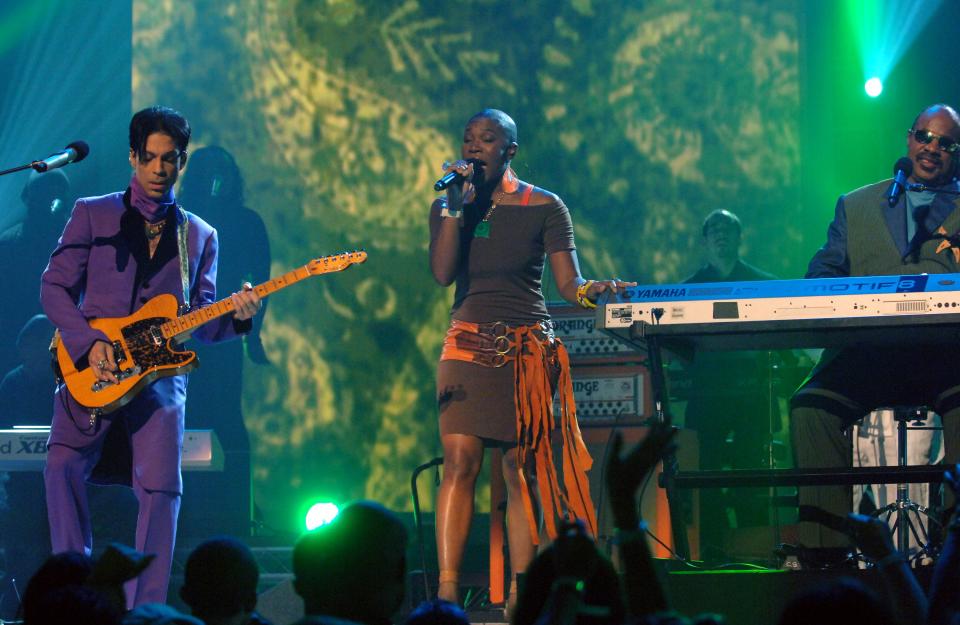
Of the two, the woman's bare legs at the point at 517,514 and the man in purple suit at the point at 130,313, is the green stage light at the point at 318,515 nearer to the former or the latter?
the woman's bare legs at the point at 517,514

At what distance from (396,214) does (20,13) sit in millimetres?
3020

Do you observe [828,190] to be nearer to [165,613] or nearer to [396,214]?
[396,214]

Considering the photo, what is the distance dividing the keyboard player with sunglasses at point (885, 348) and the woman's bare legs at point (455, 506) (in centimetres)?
140

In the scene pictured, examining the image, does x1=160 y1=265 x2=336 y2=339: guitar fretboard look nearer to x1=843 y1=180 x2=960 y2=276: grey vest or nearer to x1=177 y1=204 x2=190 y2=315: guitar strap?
x1=177 y1=204 x2=190 y2=315: guitar strap

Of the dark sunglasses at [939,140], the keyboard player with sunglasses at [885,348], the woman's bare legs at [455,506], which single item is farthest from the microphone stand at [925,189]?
the woman's bare legs at [455,506]

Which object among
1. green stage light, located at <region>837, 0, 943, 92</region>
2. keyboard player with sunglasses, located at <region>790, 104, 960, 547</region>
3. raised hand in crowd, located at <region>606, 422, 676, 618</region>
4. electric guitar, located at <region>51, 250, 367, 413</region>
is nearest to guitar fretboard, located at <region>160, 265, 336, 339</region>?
electric guitar, located at <region>51, 250, 367, 413</region>

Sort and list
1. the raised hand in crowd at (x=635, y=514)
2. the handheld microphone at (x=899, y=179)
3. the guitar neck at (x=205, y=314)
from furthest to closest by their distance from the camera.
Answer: the handheld microphone at (x=899, y=179) → the guitar neck at (x=205, y=314) → the raised hand in crowd at (x=635, y=514)

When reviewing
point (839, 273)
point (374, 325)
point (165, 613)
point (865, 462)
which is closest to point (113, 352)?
point (165, 613)

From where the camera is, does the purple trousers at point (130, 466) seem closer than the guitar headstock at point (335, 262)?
Yes

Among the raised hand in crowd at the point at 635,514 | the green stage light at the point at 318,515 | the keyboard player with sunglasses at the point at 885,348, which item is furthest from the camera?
the green stage light at the point at 318,515

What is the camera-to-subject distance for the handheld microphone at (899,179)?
5312mm

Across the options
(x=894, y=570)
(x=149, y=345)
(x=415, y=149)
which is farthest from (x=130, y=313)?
(x=415, y=149)

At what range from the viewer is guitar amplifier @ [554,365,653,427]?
22.4 ft

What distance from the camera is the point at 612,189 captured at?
8516 mm
